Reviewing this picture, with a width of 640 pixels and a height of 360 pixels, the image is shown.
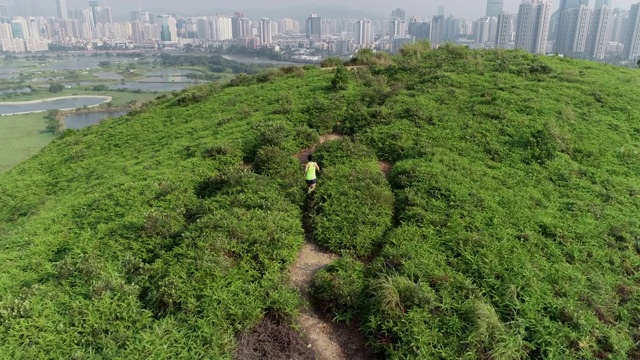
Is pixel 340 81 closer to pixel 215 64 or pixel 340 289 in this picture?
pixel 340 289

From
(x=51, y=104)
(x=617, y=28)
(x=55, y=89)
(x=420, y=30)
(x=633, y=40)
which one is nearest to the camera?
(x=51, y=104)

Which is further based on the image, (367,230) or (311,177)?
(311,177)

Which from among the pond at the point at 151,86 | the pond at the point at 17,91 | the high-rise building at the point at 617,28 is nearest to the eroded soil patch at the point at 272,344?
the pond at the point at 151,86

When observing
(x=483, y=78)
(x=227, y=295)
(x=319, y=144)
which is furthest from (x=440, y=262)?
(x=483, y=78)

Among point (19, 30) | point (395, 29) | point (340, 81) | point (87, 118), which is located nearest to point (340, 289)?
point (340, 81)

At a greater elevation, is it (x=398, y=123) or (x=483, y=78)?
(x=483, y=78)

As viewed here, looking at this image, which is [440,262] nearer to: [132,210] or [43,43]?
[132,210]

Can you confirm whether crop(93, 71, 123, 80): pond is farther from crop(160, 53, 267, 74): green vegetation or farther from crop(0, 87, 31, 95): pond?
crop(160, 53, 267, 74): green vegetation
